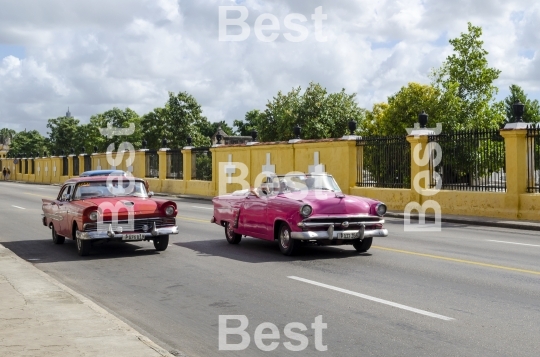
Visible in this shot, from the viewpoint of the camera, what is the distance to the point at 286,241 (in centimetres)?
1279

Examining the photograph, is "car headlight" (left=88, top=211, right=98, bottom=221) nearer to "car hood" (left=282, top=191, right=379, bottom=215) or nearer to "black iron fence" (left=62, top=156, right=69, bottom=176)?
"car hood" (left=282, top=191, right=379, bottom=215)

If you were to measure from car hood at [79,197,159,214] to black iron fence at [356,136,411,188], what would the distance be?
44.0ft

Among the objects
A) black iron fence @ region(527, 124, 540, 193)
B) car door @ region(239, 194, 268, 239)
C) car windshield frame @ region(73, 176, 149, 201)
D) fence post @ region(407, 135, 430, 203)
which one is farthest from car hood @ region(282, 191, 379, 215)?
fence post @ region(407, 135, 430, 203)

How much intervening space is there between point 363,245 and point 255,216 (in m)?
2.12

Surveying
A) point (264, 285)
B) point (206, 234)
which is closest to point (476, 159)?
point (206, 234)

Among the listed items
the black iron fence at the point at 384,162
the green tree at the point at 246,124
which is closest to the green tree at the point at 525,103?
the green tree at the point at 246,124

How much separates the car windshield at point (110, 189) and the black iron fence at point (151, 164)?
30092 millimetres

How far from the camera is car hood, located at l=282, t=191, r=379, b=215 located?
40.9ft

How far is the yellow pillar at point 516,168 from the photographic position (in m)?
20.9

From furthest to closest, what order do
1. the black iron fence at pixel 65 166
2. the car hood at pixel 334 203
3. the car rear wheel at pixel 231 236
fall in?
the black iron fence at pixel 65 166
the car rear wheel at pixel 231 236
the car hood at pixel 334 203

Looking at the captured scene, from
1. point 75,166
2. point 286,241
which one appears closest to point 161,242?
point 286,241

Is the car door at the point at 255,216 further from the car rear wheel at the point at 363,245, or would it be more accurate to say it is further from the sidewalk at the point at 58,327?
the sidewalk at the point at 58,327

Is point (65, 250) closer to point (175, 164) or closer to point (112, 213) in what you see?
point (112, 213)

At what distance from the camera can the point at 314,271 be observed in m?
11.0
